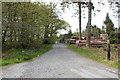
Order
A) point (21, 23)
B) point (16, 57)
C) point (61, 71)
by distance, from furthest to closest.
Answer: point (21, 23), point (16, 57), point (61, 71)

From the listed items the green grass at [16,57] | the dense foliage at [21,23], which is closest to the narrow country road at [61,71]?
the green grass at [16,57]

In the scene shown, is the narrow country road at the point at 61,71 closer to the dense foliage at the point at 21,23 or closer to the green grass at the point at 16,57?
the green grass at the point at 16,57

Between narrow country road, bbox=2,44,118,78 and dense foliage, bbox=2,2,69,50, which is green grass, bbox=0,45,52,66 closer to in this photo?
narrow country road, bbox=2,44,118,78

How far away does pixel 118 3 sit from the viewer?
8.93 metres

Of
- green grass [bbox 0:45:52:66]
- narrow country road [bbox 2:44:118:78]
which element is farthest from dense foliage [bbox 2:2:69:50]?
narrow country road [bbox 2:44:118:78]

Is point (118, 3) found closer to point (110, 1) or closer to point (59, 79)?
point (110, 1)

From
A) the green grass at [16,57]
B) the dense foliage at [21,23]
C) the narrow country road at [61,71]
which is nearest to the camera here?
the narrow country road at [61,71]

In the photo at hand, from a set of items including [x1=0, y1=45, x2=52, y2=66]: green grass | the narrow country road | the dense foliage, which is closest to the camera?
the narrow country road

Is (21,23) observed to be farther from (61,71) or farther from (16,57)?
(61,71)

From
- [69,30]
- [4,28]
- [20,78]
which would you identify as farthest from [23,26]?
[69,30]

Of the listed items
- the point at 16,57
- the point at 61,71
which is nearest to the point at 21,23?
the point at 16,57

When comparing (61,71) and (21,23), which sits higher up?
(21,23)

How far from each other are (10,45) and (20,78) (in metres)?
7.14

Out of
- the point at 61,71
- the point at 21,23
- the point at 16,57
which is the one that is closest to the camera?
the point at 61,71
